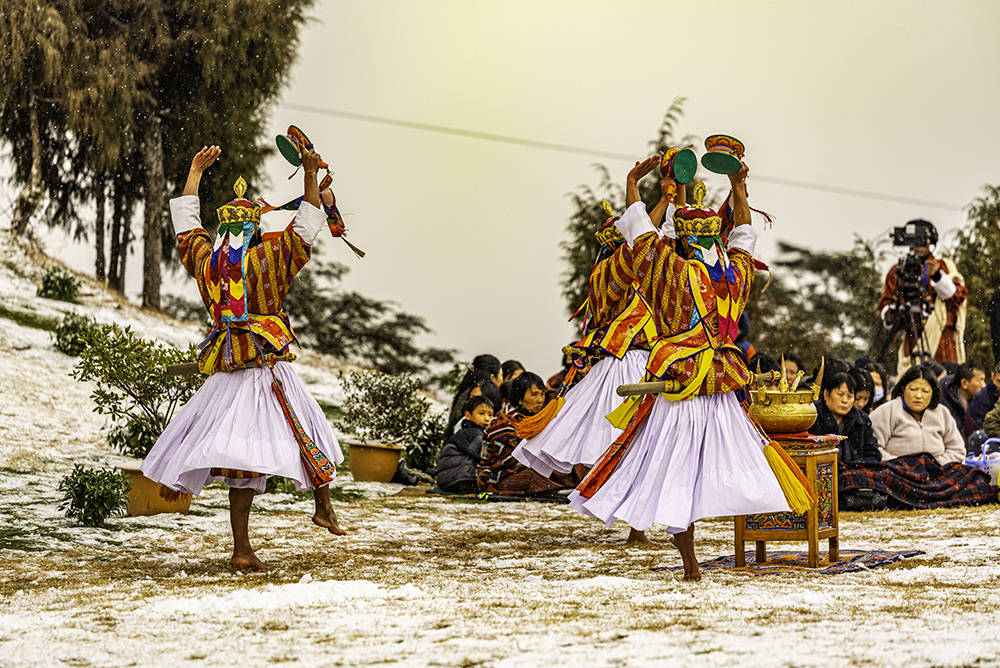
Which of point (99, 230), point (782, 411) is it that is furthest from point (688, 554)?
point (99, 230)

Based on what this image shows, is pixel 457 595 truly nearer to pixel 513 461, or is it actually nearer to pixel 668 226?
pixel 668 226

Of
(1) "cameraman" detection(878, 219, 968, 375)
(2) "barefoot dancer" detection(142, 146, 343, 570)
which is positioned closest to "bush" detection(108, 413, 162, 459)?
(2) "barefoot dancer" detection(142, 146, 343, 570)

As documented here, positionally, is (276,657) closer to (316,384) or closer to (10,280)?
(316,384)

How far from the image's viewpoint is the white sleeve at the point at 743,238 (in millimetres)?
5555

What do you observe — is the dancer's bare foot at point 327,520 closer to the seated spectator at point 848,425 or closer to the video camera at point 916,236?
the seated spectator at point 848,425

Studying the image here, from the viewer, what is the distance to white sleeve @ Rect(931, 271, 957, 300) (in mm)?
11570

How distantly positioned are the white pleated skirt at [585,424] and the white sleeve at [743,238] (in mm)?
1506

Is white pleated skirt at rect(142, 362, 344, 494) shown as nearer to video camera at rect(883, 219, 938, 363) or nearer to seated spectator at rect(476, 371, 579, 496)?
seated spectator at rect(476, 371, 579, 496)

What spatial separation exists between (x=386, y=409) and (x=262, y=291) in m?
5.00

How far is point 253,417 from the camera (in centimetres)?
555

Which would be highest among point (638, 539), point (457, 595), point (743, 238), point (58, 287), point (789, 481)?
point (58, 287)

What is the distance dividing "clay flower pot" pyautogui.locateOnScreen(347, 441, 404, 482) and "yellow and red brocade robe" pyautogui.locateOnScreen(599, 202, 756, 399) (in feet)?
14.9

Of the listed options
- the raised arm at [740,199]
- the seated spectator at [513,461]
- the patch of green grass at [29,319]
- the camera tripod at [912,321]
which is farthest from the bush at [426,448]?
the raised arm at [740,199]

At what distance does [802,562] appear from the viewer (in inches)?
223
